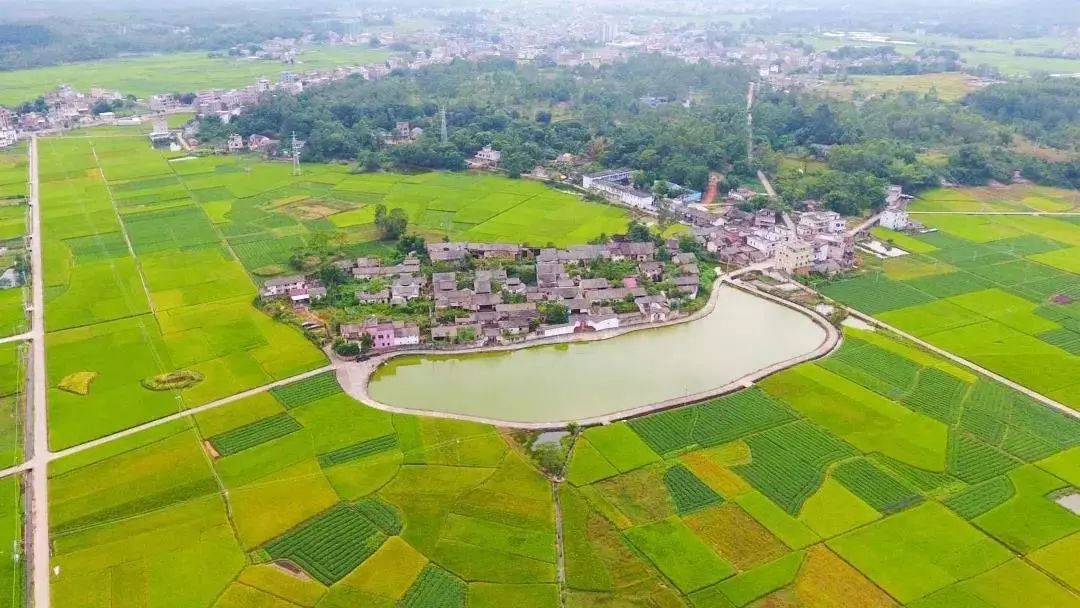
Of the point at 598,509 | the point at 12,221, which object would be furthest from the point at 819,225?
the point at 12,221

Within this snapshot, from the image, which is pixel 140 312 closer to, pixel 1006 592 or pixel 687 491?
pixel 687 491

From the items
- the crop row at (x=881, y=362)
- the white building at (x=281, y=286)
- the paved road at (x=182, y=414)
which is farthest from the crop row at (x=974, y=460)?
the white building at (x=281, y=286)

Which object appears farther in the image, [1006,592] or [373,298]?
[373,298]

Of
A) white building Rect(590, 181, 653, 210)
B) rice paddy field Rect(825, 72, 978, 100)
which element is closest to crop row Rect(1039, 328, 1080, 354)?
white building Rect(590, 181, 653, 210)

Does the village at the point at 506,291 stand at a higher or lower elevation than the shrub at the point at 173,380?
higher

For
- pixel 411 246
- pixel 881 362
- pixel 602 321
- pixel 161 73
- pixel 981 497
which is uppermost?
pixel 161 73

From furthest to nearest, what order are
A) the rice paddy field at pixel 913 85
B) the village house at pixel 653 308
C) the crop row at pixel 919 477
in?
1. the rice paddy field at pixel 913 85
2. the village house at pixel 653 308
3. the crop row at pixel 919 477

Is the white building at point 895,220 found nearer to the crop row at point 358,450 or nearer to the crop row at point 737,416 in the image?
the crop row at point 737,416

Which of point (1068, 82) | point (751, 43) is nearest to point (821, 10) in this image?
point (751, 43)
